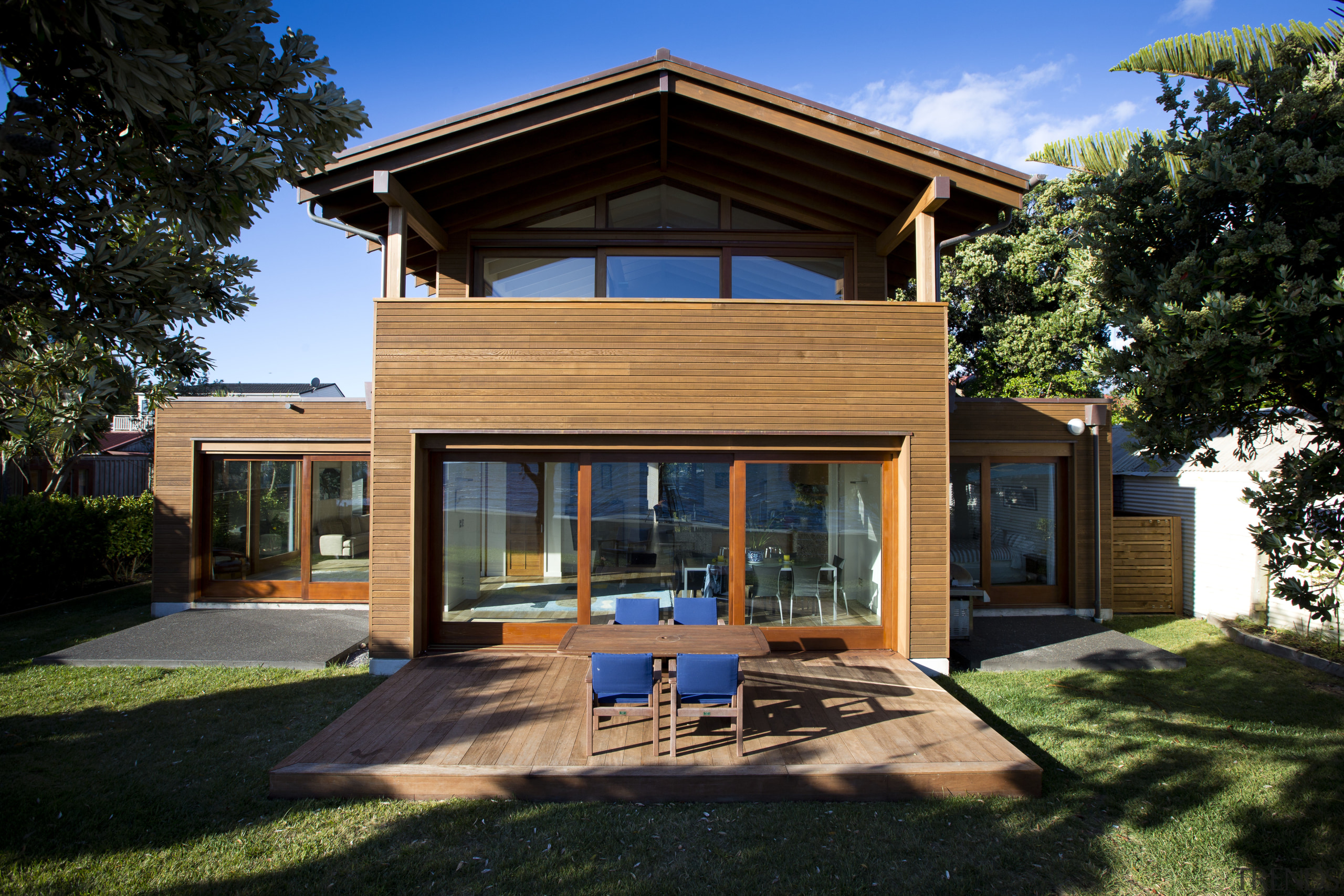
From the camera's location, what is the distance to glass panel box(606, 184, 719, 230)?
8773 mm

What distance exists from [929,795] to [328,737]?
14.9ft

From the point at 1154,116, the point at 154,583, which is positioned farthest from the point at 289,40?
the point at 154,583

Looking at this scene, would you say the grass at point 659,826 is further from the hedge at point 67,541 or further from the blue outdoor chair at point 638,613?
the hedge at point 67,541

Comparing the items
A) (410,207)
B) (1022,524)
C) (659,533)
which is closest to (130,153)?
(410,207)

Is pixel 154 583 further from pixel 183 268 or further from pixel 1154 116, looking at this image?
pixel 1154 116

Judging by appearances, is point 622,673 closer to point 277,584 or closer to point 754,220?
point 754,220

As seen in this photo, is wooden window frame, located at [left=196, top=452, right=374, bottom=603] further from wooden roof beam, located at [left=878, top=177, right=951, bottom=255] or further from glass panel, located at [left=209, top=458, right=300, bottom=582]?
wooden roof beam, located at [left=878, top=177, right=951, bottom=255]

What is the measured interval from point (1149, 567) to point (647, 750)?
32.5 ft

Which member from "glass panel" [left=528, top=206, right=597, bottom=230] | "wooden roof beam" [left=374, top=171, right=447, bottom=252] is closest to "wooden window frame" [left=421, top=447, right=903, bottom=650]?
"wooden roof beam" [left=374, top=171, right=447, bottom=252]

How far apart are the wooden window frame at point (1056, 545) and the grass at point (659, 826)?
12.8 ft

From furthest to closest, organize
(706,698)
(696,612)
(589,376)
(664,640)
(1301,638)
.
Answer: (1301,638) → (589,376) → (696,612) → (664,640) → (706,698)

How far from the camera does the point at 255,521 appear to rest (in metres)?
10.9

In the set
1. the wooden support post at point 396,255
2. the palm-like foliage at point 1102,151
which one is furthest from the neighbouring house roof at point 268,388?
the palm-like foliage at point 1102,151

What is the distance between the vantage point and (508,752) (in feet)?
16.5
